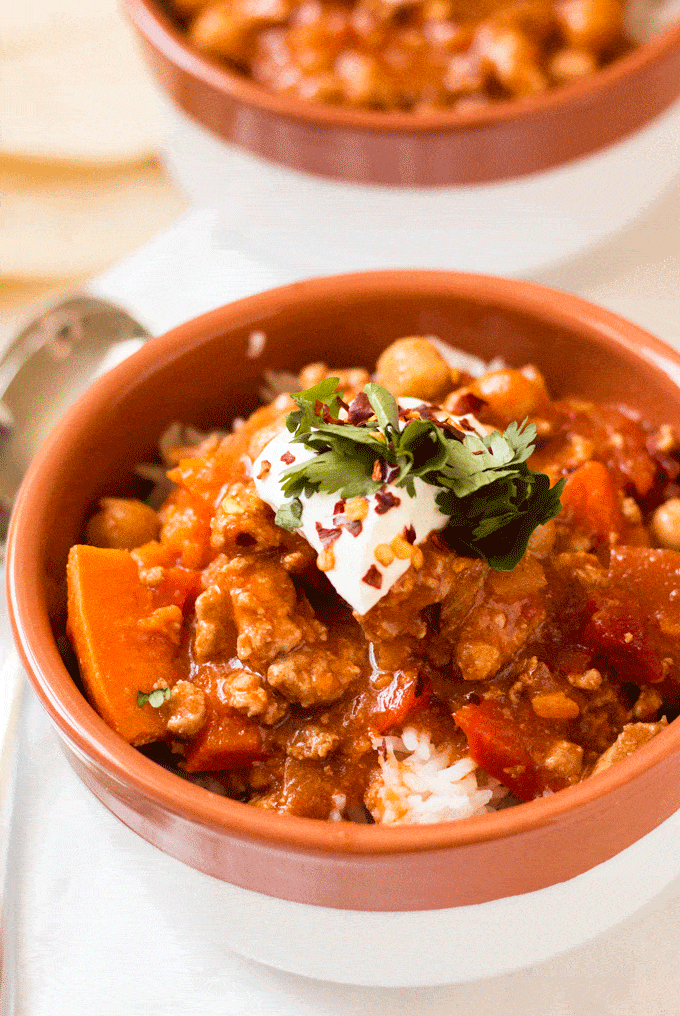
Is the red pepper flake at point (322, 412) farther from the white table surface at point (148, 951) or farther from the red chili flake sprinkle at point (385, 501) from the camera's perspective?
the white table surface at point (148, 951)

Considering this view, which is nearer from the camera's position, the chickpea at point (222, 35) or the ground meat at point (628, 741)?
the ground meat at point (628, 741)

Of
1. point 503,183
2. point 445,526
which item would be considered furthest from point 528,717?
point 503,183

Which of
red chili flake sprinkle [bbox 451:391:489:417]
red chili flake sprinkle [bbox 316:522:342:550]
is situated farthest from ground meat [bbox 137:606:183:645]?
red chili flake sprinkle [bbox 451:391:489:417]

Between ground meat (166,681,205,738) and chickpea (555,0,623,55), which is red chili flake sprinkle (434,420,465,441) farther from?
chickpea (555,0,623,55)

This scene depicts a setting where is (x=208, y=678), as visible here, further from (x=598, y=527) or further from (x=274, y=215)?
(x=274, y=215)

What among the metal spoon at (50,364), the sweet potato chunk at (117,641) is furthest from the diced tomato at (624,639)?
the metal spoon at (50,364)

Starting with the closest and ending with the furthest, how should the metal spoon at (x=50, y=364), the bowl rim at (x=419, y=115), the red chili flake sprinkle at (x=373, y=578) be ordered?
the red chili flake sprinkle at (x=373, y=578) → the bowl rim at (x=419, y=115) → the metal spoon at (x=50, y=364)

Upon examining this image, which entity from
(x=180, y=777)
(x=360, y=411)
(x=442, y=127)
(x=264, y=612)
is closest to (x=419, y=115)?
(x=442, y=127)
